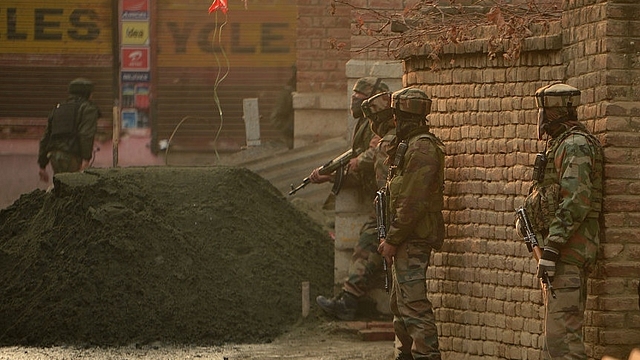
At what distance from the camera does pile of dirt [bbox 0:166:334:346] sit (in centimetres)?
1240

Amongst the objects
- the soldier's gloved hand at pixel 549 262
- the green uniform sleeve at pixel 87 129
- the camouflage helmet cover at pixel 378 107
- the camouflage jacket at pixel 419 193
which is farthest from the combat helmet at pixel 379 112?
the green uniform sleeve at pixel 87 129

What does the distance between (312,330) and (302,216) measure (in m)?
2.53

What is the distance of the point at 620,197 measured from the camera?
8445mm

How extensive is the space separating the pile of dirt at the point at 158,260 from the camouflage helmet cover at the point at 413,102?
3.14 metres

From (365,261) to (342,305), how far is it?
452 millimetres

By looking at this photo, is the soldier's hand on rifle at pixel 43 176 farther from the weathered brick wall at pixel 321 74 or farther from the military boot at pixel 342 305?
the military boot at pixel 342 305

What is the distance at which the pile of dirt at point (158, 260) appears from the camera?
1240cm

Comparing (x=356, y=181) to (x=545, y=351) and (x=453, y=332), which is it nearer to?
(x=453, y=332)

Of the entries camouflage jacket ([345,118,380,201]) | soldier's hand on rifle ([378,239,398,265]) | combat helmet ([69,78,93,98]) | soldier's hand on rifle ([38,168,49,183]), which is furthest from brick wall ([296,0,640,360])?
combat helmet ([69,78,93,98])

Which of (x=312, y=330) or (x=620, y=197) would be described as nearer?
(x=620, y=197)

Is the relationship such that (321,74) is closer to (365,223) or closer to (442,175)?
(365,223)

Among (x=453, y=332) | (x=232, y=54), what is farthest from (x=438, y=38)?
(x=232, y=54)

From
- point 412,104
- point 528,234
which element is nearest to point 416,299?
point 412,104

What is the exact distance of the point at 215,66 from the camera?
22.4m
